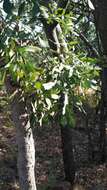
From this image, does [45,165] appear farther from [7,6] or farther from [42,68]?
[7,6]

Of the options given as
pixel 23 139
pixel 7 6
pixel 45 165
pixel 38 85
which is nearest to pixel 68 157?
pixel 45 165

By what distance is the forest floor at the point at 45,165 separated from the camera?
1110cm

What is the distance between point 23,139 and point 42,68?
0.96 metres

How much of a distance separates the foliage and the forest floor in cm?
712

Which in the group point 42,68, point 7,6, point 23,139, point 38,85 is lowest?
point 23,139

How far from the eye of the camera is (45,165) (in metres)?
12.5

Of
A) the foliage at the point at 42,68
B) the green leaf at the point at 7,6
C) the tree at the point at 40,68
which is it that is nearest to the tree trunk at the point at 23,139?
the tree at the point at 40,68

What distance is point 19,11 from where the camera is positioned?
110 inches

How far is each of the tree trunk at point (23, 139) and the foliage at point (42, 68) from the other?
7.9 inches

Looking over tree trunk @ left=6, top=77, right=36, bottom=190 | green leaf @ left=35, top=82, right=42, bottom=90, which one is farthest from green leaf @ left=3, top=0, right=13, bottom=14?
tree trunk @ left=6, top=77, right=36, bottom=190

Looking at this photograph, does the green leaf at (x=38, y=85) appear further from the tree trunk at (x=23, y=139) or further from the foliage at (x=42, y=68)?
the tree trunk at (x=23, y=139)

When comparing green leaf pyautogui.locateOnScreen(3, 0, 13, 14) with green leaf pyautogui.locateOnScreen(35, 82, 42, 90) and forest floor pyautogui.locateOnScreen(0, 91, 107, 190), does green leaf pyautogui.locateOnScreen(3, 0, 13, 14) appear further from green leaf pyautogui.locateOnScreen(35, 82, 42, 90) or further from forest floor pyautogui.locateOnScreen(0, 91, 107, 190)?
forest floor pyautogui.locateOnScreen(0, 91, 107, 190)

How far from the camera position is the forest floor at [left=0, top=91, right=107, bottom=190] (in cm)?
1110

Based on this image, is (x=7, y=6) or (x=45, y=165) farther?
(x=45, y=165)
